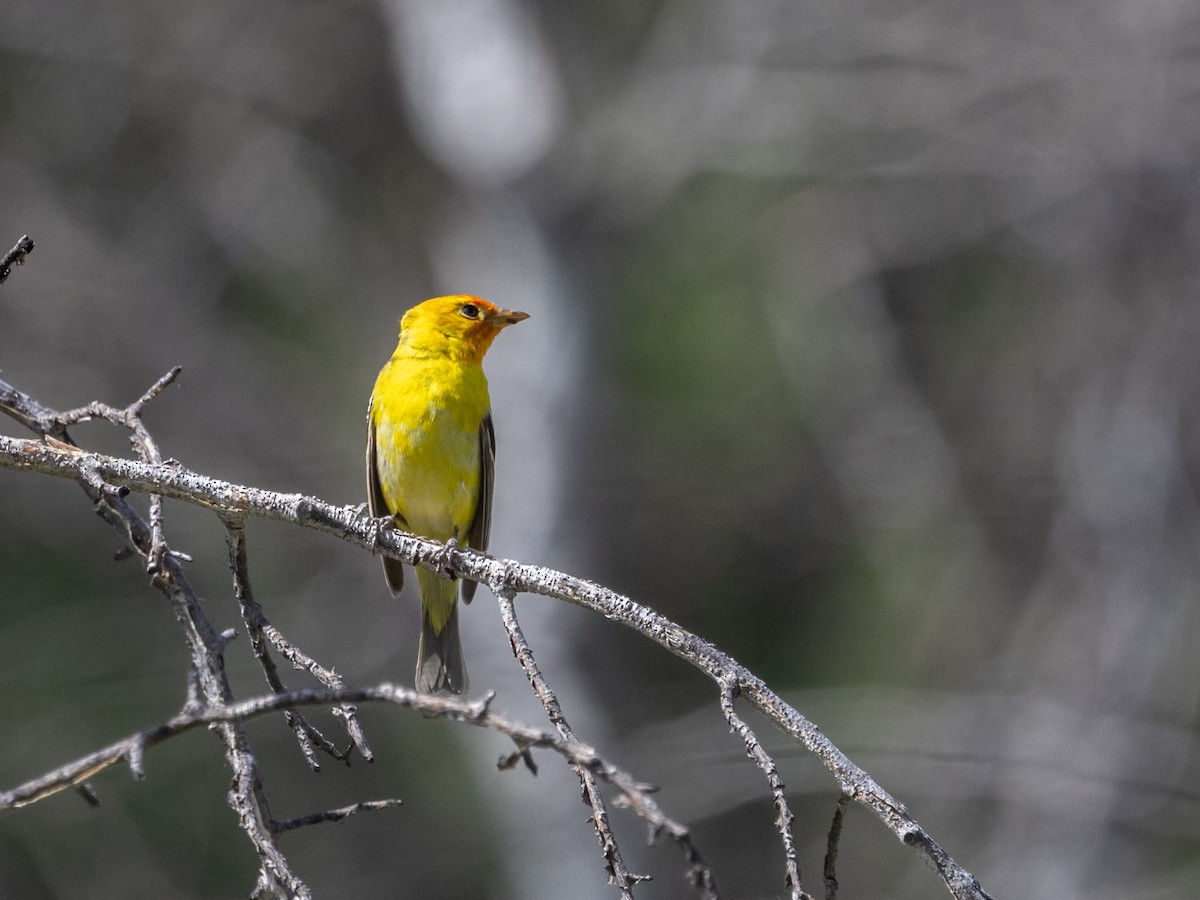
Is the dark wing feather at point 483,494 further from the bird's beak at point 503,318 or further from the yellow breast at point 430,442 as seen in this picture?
the bird's beak at point 503,318

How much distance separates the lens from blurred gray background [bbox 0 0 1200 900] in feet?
31.6

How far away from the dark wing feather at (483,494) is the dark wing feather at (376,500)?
11.1 inches

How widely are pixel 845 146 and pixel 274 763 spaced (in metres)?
7.21

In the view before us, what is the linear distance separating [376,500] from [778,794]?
3.47m

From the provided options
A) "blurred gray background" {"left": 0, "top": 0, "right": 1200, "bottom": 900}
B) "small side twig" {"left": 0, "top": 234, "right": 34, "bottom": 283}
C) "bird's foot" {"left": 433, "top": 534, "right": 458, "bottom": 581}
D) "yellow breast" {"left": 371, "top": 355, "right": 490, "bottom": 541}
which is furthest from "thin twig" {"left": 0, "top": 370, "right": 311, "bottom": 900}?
"blurred gray background" {"left": 0, "top": 0, "right": 1200, "bottom": 900}

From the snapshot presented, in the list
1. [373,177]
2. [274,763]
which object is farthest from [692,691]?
[373,177]

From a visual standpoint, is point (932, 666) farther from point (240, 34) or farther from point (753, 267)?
point (240, 34)

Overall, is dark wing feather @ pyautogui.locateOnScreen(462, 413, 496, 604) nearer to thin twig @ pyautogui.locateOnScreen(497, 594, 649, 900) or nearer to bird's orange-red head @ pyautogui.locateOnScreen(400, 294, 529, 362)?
bird's orange-red head @ pyautogui.locateOnScreen(400, 294, 529, 362)

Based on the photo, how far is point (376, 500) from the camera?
5.29 m

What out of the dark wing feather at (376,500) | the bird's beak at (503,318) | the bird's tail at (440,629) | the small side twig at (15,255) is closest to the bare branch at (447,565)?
the small side twig at (15,255)

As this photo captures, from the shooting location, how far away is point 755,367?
11914mm

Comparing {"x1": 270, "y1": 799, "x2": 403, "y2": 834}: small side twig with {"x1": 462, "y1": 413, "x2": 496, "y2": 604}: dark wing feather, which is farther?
{"x1": 462, "y1": 413, "x2": 496, "y2": 604}: dark wing feather

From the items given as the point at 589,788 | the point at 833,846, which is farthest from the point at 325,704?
the point at 833,846

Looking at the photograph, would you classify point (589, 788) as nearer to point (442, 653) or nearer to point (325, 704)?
point (325, 704)
